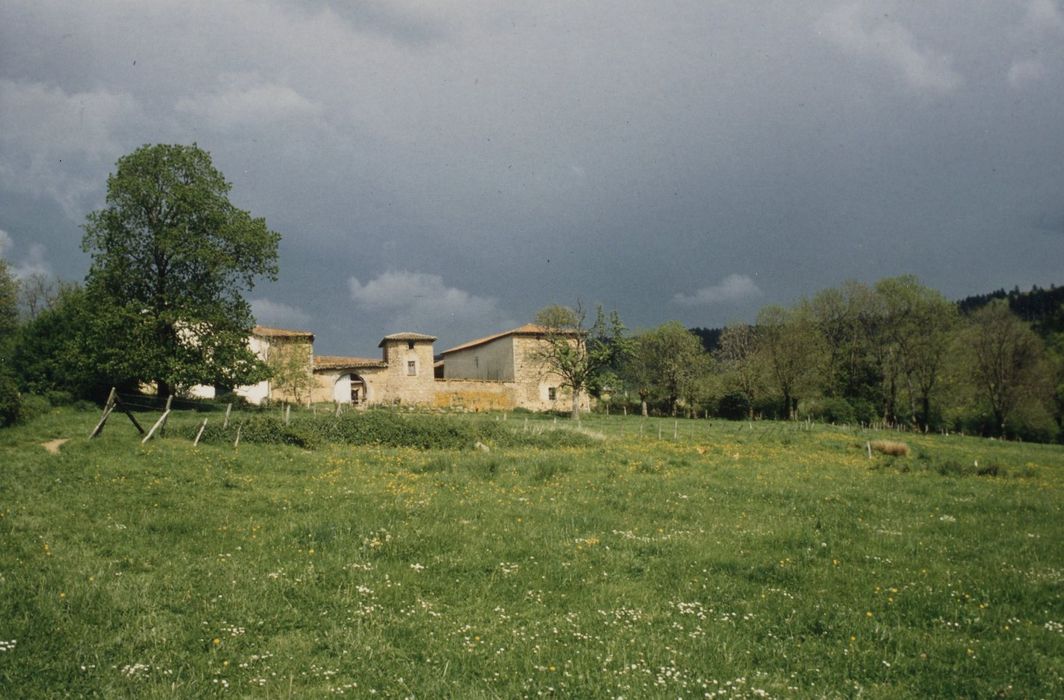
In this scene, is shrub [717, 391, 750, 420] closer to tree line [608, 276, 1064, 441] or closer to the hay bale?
tree line [608, 276, 1064, 441]

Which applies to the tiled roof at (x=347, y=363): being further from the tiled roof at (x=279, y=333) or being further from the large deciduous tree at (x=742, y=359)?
the large deciduous tree at (x=742, y=359)

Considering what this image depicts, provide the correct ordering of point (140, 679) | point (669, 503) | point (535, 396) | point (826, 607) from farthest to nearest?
point (535, 396) → point (669, 503) → point (826, 607) → point (140, 679)

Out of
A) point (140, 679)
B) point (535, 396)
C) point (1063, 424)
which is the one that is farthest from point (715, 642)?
point (1063, 424)

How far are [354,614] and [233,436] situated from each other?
731 inches

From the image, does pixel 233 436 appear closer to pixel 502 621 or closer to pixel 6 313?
pixel 502 621

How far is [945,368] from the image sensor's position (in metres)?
56.7

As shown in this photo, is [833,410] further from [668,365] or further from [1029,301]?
[1029,301]

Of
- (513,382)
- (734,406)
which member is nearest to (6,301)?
(513,382)

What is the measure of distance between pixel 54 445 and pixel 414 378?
40.2 metres

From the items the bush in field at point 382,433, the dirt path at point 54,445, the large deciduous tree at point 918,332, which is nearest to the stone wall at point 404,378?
the bush in field at point 382,433

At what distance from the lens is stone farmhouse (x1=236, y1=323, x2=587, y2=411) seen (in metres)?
54.4

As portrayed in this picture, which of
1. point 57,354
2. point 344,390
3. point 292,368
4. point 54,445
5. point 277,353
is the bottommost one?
point 54,445

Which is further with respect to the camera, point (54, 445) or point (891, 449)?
point (891, 449)

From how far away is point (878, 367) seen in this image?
60.3 meters
